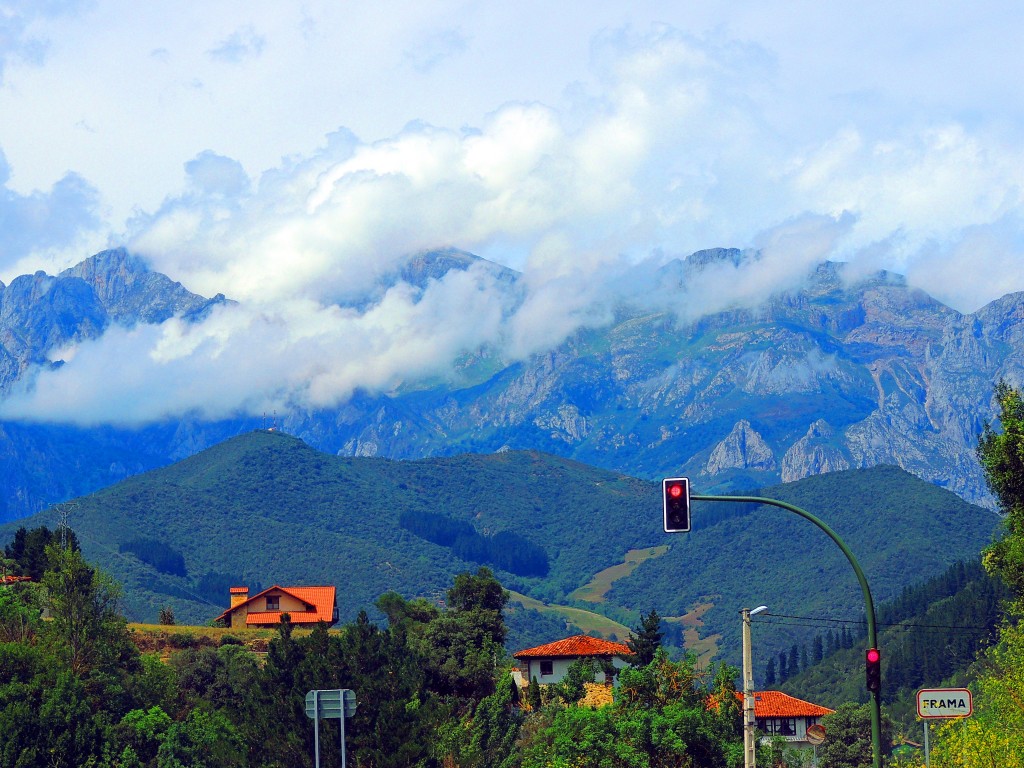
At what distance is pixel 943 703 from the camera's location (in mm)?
41156

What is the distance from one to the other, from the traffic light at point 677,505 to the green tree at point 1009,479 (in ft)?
54.9

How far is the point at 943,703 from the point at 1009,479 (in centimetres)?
1336

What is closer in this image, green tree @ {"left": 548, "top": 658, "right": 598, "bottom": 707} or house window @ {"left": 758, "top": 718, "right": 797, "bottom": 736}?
green tree @ {"left": 548, "top": 658, "right": 598, "bottom": 707}

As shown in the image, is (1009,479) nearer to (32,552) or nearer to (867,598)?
(867,598)

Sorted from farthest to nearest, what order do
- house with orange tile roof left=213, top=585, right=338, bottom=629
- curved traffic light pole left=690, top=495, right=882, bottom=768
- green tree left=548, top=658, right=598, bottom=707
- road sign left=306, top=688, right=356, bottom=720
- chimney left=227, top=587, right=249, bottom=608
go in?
1. chimney left=227, top=587, right=249, bottom=608
2. house with orange tile roof left=213, top=585, right=338, bottom=629
3. green tree left=548, top=658, right=598, bottom=707
4. road sign left=306, top=688, right=356, bottom=720
5. curved traffic light pole left=690, top=495, right=882, bottom=768

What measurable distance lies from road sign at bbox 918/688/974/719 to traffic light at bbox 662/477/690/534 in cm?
842

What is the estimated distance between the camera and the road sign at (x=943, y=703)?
1613 inches

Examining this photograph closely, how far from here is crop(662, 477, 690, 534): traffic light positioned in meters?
39.1

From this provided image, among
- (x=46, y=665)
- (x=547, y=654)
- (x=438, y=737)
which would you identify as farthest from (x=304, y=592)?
(x=438, y=737)

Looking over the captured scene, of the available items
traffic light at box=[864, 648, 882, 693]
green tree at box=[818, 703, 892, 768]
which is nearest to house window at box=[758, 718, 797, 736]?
green tree at box=[818, 703, 892, 768]

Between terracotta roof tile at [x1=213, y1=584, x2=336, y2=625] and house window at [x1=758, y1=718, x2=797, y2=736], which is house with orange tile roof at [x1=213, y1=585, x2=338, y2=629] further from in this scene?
house window at [x1=758, y1=718, x2=797, y2=736]

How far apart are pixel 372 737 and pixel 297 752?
411 cm

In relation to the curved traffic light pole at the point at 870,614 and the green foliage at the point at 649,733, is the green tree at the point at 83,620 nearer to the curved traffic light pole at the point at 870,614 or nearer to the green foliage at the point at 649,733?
the green foliage at the point at 649,733

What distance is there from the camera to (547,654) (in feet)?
399
